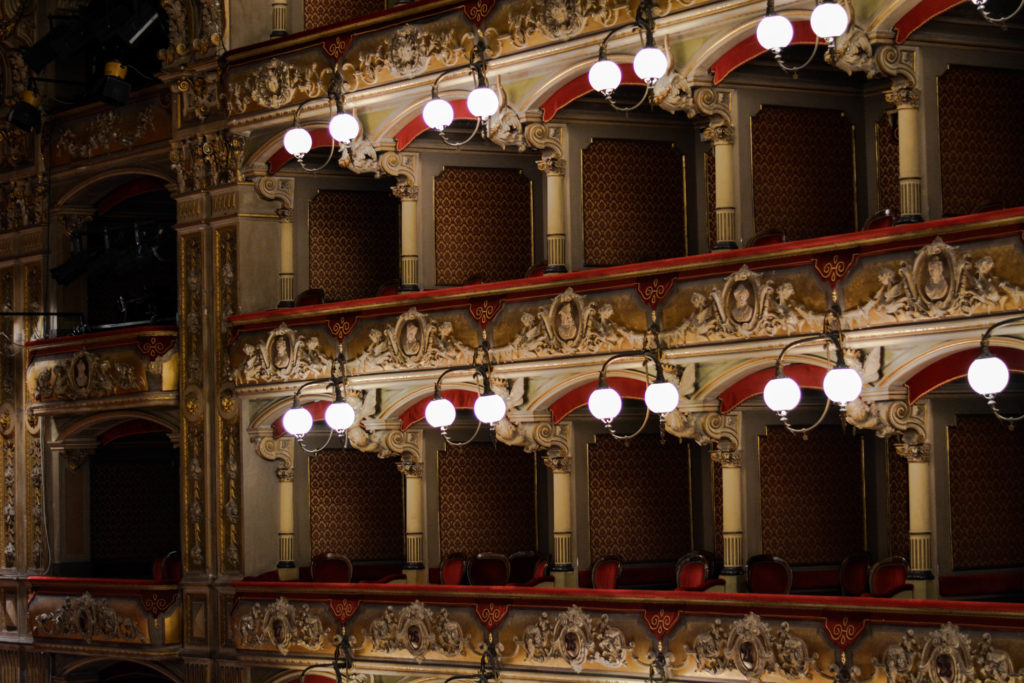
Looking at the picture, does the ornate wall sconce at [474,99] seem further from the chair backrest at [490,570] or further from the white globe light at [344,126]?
the chair backrest at [490,570]

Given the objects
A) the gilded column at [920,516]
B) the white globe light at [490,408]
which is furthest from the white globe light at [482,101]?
the gilded column at [920,516]

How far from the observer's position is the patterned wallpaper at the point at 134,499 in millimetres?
26438

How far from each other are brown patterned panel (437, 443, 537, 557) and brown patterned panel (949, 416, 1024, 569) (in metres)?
6.61

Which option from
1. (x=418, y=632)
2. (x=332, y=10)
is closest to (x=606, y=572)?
(x=418, y=632)

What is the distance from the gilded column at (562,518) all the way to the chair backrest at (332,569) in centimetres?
316

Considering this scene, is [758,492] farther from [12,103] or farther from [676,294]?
[12,103]

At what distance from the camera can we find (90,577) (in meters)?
25.4

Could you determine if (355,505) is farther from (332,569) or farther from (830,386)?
(830,386)

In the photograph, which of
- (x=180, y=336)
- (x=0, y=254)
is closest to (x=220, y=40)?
(x=180, y=336)

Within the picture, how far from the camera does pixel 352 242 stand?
24109 millimetres

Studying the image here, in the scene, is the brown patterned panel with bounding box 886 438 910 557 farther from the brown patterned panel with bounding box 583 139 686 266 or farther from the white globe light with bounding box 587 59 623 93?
the white globe light with bounding box 587 59 623 93

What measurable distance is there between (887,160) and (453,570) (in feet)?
23.9

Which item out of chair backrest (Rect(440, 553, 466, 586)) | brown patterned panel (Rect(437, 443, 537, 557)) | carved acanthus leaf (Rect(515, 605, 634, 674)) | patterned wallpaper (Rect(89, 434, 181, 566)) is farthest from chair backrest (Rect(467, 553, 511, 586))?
patterned wallpaper (Rect(89, 434, 181, 566))

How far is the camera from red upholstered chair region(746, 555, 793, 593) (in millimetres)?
17812
